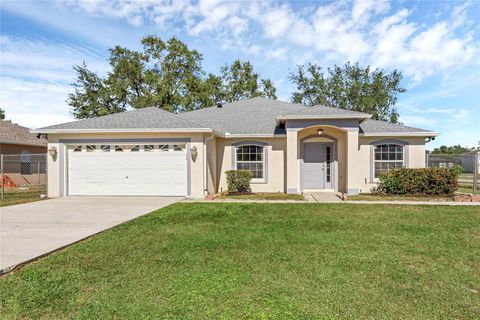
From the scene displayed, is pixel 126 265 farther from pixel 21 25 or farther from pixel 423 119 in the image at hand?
pixel 423 119

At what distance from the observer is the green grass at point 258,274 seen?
2.87 metres

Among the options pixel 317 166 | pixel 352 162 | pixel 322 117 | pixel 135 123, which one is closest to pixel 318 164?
pixel 317 166

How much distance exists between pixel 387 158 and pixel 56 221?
44.6 ft

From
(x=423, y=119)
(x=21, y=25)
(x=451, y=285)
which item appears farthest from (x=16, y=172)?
(x=423, y=119)

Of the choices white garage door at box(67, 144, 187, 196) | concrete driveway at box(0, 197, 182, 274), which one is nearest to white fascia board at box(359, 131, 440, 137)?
white garage door at box(67, 144, 187, 196)

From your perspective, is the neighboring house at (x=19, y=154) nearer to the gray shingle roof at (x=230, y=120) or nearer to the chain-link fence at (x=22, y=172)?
the chain-link fence at (x=22, y=172)

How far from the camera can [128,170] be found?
11.5 meters

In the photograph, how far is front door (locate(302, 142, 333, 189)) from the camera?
1296 cm

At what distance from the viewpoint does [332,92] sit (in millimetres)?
30422

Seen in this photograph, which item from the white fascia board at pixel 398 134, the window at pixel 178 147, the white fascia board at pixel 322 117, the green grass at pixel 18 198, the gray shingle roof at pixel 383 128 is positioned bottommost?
the green grass at pixel 18 198

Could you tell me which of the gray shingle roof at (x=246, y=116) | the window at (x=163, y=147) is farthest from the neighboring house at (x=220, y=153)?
the gray shingle roof at (x=246, y=116)

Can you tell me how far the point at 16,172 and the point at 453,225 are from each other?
23391 millimetres

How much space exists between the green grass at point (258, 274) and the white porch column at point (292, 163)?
222 inches

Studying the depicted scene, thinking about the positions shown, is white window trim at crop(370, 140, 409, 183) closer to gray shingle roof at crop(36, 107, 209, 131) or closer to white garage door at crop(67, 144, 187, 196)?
gray shingle roof at crop(36, 107, 209, 131)
